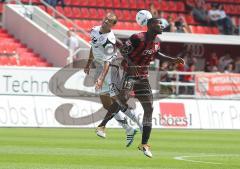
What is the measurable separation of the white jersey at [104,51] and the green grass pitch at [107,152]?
135 cm

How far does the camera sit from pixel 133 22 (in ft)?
121

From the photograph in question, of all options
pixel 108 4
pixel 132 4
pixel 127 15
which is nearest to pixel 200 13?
pixel 132 4

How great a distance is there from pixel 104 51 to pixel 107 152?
2.69 m

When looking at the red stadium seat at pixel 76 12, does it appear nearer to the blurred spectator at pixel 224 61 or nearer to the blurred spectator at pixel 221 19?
the blurred spectator at pixel 221 19

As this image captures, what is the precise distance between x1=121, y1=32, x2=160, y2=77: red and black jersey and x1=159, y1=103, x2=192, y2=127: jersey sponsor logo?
1183 centimetres

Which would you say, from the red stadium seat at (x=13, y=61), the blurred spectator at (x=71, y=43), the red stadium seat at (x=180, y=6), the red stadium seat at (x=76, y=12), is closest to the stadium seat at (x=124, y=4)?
the red stadium seat at (x=76, y=12)

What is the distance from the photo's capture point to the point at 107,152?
1531cm

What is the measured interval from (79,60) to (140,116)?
535cm

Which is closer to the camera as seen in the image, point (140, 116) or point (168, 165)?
point (168, 165)

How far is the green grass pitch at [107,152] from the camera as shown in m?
13.0

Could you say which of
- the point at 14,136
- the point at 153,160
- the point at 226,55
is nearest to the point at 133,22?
the point at 226,55

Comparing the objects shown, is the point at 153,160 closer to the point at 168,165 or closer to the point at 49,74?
the point at 168,165

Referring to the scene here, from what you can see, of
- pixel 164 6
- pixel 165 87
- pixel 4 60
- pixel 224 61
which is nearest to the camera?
pixel 165 87

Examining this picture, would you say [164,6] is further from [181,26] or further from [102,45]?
[102,45]
